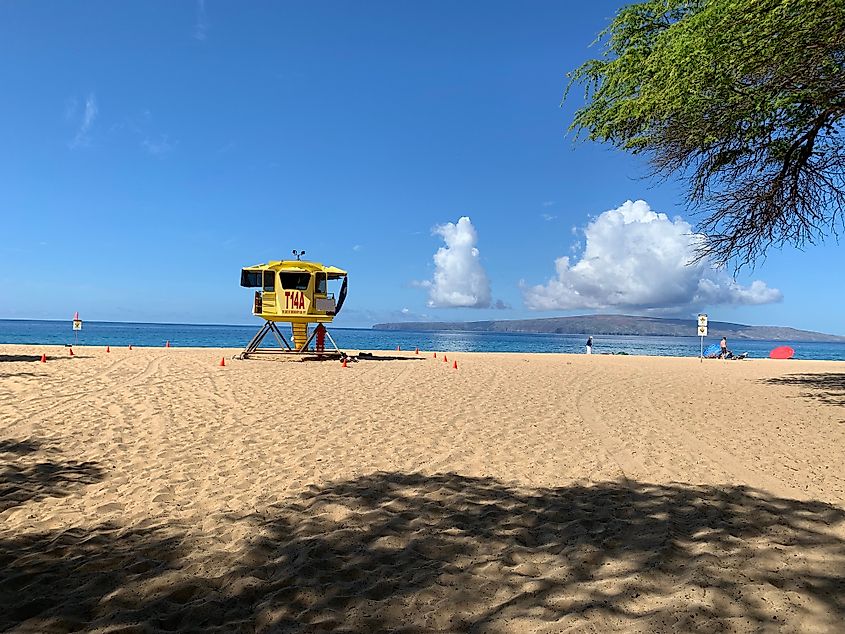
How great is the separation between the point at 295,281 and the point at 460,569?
19028 millimetres

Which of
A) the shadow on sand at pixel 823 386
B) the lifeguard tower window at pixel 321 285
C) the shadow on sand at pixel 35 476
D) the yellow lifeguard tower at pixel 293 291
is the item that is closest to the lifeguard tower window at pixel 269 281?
the yellow lifeguard tower at pixel 293 291

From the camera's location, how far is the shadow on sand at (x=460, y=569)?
3.17 m

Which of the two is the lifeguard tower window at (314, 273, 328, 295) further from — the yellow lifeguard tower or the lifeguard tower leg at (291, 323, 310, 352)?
the lifeguard tower leg at (291, 323, 310, 352)

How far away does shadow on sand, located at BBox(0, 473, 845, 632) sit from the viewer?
3.17 m

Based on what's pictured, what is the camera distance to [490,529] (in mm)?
4543

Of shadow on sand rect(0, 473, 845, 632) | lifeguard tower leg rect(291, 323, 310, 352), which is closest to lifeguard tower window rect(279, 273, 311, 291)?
lifeguard tower leg rect(291, 323, 310, 352)

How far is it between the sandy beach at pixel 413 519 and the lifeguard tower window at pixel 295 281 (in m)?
11.5

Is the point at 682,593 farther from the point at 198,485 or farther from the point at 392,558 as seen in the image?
the point at 198,485

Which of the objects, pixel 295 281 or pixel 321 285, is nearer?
pixel 295 281

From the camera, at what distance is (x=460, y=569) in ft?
12.4

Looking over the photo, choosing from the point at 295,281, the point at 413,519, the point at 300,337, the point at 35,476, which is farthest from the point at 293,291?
the point at 413,519

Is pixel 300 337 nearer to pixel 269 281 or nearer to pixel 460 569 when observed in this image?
pixel 269 281

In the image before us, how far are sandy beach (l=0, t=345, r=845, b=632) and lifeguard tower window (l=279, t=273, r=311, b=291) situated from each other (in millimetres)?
11471

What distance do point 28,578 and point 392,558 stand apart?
2.60m
